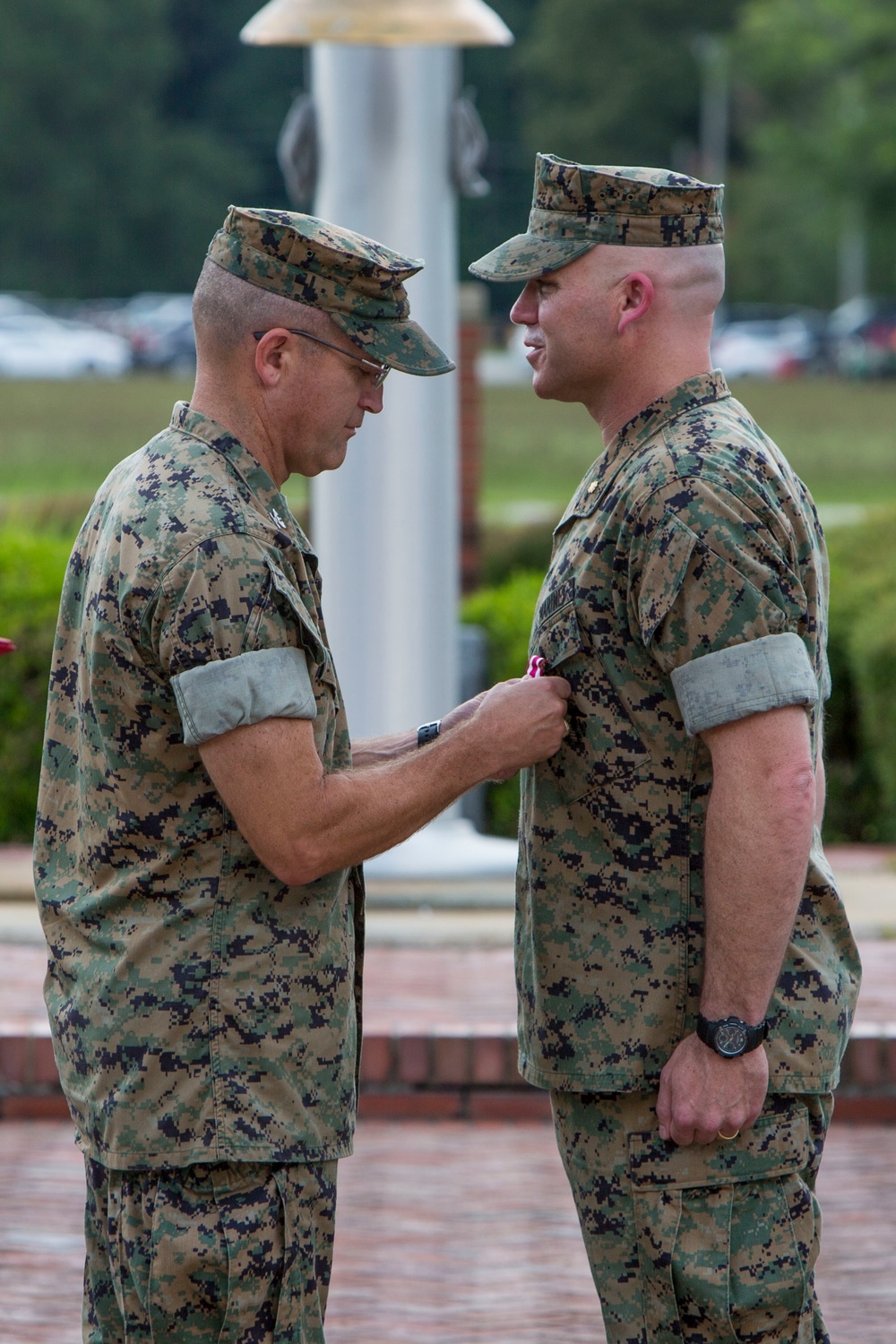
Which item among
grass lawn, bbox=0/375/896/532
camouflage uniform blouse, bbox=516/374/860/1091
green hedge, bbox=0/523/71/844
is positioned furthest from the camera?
grass lawn, bbox=0/375/896/532

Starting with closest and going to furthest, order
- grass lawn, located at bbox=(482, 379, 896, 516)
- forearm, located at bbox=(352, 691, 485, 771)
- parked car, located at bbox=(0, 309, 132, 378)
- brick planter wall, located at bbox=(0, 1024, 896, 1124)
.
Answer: forearm, located at bbox=(352, 691, 485, 771), brick planter wall, located at bbox=(0, 1024, 896, 1124), grass lawn, located at bbox=(482, 379, 896, 516), parked car, located at bbox=(0, 309, 132, 378)

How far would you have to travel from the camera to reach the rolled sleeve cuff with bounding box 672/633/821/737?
95.6 inches

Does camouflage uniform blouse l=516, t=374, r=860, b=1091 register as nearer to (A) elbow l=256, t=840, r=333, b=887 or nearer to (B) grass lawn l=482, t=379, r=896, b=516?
(A) elbow l=256, t=840, r=333, b=887

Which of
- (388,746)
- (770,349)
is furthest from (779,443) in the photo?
(770,349)

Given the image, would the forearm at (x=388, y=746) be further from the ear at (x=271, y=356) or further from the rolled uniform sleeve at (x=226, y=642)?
the ear at (x=271, y=356)

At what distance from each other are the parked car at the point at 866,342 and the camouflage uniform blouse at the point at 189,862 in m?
38.6

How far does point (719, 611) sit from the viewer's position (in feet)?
8.03

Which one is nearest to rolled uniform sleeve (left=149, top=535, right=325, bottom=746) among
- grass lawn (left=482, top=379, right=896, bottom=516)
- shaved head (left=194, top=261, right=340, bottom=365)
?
shaved head (left=194, top=261, right=340, bottom=365)

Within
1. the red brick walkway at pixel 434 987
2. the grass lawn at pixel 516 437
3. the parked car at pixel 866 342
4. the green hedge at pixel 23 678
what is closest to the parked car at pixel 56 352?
the grass lawn at pixel 516 437

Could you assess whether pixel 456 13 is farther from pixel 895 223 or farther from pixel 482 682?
pixel 895 223

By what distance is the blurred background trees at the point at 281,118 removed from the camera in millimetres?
51969

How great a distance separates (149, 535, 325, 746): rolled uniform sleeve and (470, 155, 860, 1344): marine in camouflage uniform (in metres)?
0.46

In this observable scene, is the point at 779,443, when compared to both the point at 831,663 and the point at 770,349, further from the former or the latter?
the point at 770,349

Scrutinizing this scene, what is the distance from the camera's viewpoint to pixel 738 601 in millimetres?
2445
